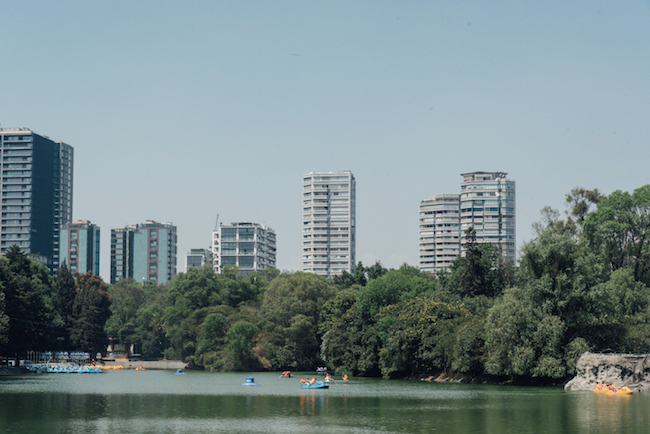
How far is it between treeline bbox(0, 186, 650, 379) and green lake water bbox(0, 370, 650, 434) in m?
6.73

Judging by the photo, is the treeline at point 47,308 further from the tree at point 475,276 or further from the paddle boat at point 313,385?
the tree at point 475,276

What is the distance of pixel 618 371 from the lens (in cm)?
5919

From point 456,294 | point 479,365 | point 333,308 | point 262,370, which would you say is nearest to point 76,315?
point 262,370

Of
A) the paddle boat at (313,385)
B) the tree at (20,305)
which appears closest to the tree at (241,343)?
the tree at (20,305)

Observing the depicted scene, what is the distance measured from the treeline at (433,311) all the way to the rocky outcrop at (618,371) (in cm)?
254

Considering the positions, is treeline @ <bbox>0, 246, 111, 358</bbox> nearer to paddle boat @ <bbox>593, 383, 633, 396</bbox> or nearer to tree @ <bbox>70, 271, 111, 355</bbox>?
tree @ <bbox>70, 271, 111, 355</bbox>

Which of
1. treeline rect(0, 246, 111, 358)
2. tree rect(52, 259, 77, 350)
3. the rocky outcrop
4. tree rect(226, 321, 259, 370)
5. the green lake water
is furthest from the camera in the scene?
tree rect(52, 259, 77, 350)

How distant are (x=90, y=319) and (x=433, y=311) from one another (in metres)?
73.2

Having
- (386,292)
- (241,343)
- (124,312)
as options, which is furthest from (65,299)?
(386,292)

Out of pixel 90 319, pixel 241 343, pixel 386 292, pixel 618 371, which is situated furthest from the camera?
pixel 90 319

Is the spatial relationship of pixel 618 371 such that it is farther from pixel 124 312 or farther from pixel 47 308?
pixel 124 312

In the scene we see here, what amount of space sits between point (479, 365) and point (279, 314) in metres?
40.0

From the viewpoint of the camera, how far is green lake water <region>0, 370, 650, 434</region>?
3450 cm

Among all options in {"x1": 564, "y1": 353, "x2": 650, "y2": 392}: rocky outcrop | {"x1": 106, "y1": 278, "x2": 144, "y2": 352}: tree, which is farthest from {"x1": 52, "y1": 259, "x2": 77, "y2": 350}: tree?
{"x1": 564, "y1": 353, "x2": 650, "y2": 392}: rocky outcrop
